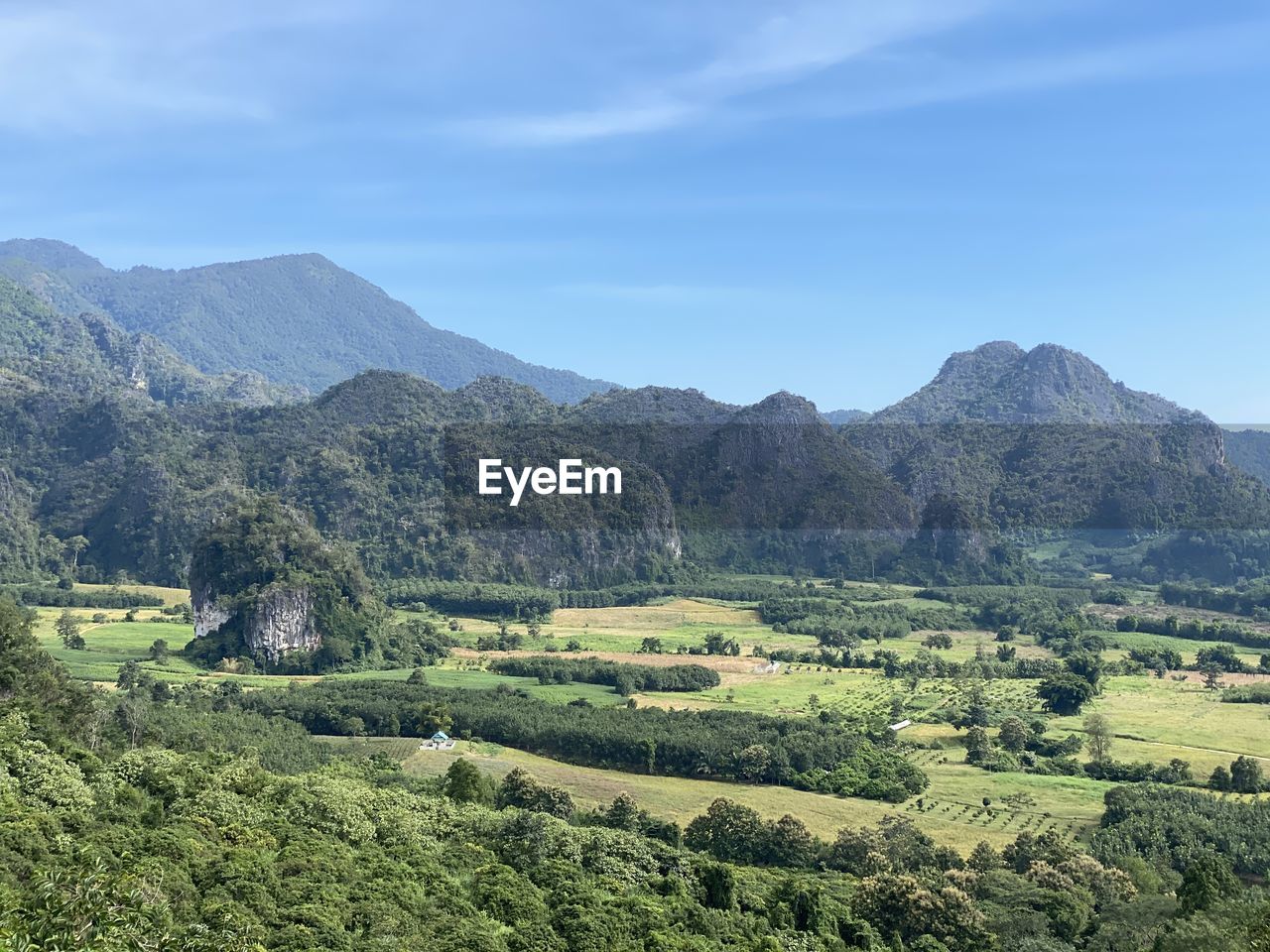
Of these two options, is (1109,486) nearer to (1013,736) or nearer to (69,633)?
(1013,736)

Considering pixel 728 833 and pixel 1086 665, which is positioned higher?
pixel 1086 665

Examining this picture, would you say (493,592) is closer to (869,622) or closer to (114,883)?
(869,622)

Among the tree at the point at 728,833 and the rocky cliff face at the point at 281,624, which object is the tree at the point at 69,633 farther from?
the tree at the point at 728,833

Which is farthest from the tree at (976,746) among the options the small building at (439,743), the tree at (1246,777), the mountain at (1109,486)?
the mountain at (1109,486)

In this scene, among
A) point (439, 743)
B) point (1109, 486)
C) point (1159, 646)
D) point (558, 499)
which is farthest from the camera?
point (1109, 486)

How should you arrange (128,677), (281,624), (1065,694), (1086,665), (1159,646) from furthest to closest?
1. (1159,646)
2. (281,624)
3. (1086,665)
4. (1065,694)
5. (128,677)

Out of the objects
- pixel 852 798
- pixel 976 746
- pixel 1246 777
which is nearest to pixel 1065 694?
pixel 976 746
